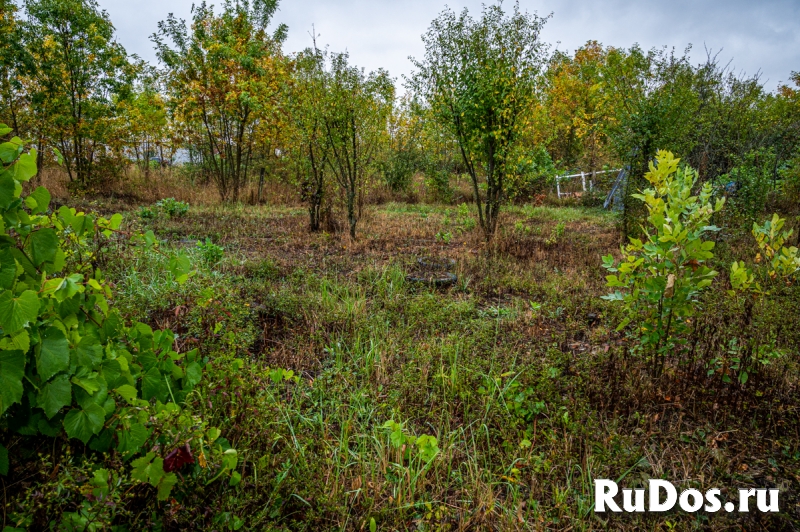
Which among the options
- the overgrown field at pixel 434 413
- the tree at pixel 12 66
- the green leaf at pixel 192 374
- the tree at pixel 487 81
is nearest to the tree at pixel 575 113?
the tree at pixel 487 81

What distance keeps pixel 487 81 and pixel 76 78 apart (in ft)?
34.4

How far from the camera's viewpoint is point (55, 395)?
3.47ft

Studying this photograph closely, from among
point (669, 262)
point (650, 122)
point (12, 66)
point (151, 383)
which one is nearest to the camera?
point (151, 383)

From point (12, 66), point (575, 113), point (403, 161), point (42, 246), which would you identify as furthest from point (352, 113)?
point (575, 113)

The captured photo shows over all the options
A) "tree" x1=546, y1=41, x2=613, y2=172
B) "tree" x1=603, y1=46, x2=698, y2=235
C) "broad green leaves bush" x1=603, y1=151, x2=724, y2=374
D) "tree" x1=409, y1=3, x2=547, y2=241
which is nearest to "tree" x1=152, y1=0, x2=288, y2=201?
"tree" x1=409, y1=3, x2=547, y2=241

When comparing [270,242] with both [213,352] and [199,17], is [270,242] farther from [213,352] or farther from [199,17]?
[199,17]

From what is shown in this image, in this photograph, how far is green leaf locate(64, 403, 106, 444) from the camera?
1106 mm

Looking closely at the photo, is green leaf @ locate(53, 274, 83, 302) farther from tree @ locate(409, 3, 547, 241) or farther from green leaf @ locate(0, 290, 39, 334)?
tree @ locate(409, 3, 547, 241)

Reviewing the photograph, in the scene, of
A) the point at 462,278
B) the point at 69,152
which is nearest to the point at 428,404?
the point at 462,278

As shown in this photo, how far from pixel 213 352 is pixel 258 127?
11321 mm

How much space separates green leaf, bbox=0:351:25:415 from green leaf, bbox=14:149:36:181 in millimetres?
477

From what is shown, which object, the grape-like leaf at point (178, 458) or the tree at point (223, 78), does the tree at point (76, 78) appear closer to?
the tree at point (223, 78)

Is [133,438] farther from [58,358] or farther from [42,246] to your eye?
[42,246]

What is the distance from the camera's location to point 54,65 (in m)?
9.66
